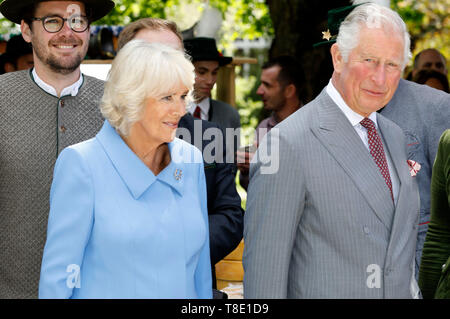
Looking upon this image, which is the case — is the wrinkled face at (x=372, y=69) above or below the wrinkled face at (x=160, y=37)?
below

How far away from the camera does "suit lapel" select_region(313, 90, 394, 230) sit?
2297mm

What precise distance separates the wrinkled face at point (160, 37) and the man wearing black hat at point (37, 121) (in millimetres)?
290

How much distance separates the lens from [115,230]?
2.19 metres

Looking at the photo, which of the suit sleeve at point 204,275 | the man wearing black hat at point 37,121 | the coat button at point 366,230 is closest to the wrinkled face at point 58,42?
the man wearing black hat at point 37,121

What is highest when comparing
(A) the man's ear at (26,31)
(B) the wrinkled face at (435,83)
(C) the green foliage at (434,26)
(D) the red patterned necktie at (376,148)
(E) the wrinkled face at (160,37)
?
(C) the green foliage at (434,26)

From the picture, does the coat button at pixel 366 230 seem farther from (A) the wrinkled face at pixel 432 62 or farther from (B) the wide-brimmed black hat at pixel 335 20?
(A) the wrinkled face at pixel 432 62

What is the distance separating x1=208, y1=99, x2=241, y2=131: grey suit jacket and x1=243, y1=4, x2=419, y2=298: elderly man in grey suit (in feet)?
13.5

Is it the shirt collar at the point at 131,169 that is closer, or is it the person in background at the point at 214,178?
the shirt collar at the point at 131,169

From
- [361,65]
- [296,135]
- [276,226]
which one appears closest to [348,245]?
[276,226]

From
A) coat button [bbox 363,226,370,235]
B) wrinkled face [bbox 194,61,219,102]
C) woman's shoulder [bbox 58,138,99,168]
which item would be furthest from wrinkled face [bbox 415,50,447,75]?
woman's shoulder [bbox 58,138,99,168]

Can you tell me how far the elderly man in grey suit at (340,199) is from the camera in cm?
224

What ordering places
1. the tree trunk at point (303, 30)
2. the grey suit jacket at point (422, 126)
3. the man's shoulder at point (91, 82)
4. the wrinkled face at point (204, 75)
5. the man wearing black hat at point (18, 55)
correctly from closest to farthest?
the man's shoulder at point (91, 82) < the grey suit jacket at point (422, 126) < the man wearing black hat at point (18, 55) < the wrinkled face at point (204, 75) < the tree trunk at point (303, 30)

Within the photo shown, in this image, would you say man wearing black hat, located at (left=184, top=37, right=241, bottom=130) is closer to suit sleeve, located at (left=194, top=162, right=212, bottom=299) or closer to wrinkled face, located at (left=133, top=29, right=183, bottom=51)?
wrinkled face, located at (left=133, top=29, right=183, bottom=51)

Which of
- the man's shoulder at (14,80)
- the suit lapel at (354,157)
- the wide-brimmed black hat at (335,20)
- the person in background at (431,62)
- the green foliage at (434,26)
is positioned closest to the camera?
the suit lapel at (354,157)
